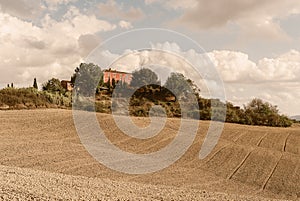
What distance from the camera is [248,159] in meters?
14.8

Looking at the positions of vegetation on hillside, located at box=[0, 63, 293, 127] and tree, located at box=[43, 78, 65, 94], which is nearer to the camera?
vegetation on hillside, located at box=[0, 63, 293, 127]

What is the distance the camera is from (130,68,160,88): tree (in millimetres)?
32031

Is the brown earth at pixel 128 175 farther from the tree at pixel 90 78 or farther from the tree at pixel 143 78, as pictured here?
the tree at pixel 90 78

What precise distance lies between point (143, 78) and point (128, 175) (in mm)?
23322

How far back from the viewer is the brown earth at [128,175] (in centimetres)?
793

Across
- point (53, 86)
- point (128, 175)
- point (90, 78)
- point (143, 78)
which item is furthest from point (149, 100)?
point (128, 175)

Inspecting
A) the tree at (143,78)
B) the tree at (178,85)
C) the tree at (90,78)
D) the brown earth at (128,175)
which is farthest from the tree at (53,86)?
the brown earth at (128,175)

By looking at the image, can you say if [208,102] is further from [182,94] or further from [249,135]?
[249,135]

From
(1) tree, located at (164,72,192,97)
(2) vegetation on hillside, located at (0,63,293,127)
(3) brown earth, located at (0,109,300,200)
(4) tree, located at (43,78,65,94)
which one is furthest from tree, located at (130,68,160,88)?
(3) brown earth, located at (0,109,300,200)

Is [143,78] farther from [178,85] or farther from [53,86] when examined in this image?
[53,86]

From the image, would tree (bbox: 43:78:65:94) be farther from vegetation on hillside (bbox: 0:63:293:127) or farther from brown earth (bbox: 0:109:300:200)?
brown earth (bbox: 0:109:300:200)

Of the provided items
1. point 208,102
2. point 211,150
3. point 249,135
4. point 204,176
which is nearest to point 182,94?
point 208,102

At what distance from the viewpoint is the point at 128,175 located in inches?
439

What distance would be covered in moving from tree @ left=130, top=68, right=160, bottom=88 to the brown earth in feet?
38.6
